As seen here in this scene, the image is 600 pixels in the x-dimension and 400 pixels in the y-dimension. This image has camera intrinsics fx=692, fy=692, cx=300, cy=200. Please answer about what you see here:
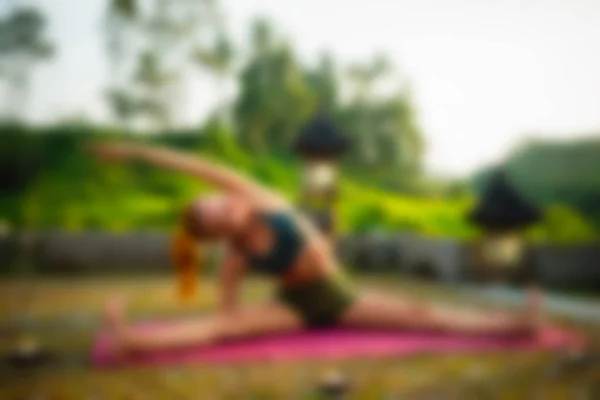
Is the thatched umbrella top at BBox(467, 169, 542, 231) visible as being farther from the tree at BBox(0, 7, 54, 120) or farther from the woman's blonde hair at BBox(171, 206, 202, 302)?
the tree at BBox(0, 7, 54, 120)

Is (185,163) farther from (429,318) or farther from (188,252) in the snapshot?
(429,318)

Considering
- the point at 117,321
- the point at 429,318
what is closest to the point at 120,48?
the point at 117,321

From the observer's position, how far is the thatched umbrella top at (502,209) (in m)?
1.78

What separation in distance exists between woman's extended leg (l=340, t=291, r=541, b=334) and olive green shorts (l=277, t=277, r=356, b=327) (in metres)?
0.03

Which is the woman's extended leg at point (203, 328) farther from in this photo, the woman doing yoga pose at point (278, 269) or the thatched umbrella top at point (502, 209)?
the thatched umbrella top at point (502, 209)

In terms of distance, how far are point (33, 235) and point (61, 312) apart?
21cm

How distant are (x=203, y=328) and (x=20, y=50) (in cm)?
83

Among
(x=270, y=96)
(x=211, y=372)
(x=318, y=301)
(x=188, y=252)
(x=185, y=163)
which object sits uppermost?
(x=270, y=96)

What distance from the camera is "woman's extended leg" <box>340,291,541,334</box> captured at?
1728 millimetres

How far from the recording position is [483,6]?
6.23 feet

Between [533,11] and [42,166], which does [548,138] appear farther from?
[42,166]

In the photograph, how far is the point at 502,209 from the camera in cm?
178

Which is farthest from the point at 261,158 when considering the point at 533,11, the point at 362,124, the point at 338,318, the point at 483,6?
the point at 533,11

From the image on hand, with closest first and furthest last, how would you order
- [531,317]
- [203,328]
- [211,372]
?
[211,372]
[203,328]
[531,317]
